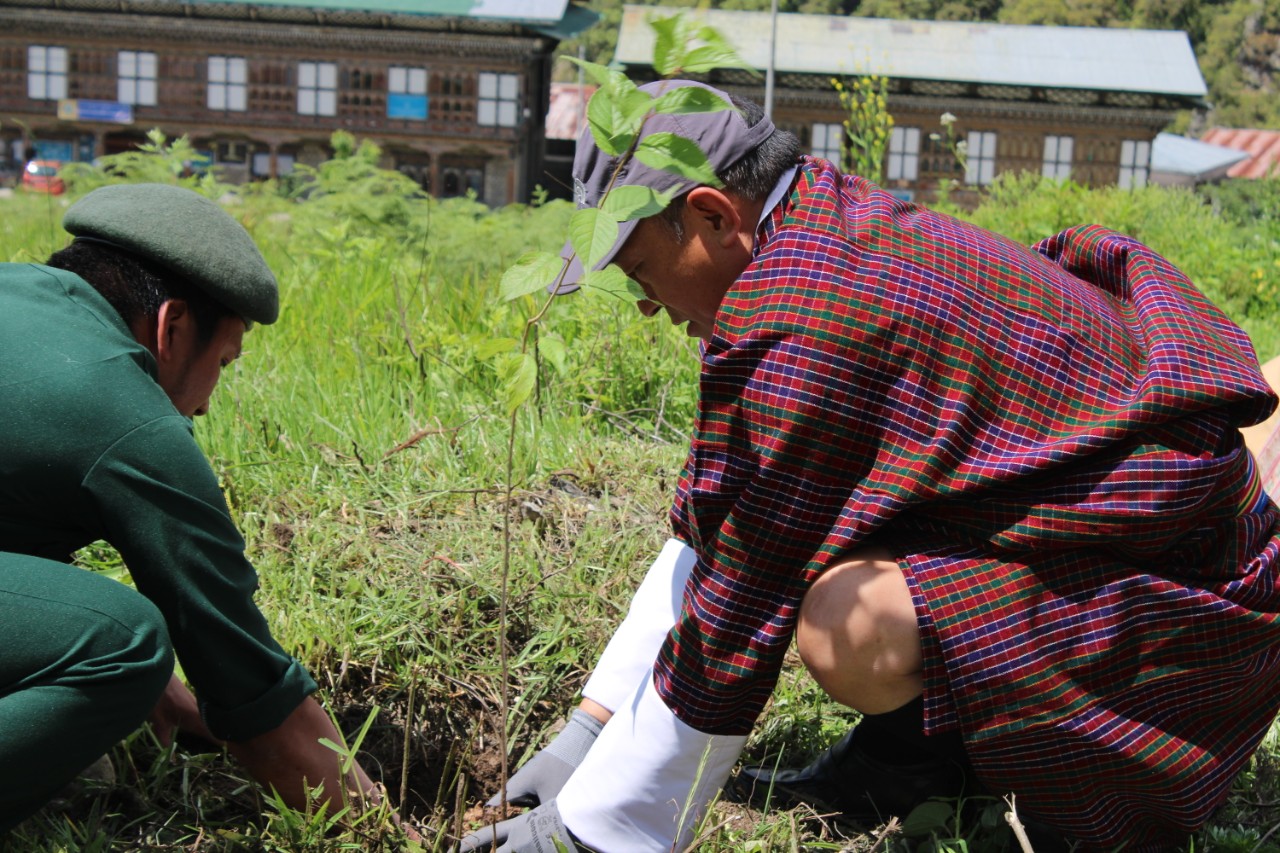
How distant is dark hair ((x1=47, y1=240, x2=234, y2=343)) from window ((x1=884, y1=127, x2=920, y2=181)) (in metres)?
23.5

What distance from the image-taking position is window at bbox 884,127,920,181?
24.1m

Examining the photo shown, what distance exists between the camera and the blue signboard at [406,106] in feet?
74.6

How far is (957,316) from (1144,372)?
10.6 inches

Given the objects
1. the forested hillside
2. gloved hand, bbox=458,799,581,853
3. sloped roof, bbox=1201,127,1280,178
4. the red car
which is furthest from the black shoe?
the forested hillside

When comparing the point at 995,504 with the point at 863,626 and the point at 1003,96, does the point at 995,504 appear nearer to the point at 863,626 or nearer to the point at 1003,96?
the point at 863,626

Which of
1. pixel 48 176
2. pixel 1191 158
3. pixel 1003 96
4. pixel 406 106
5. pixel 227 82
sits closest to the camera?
pixel 48 176

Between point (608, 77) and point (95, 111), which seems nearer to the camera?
point (608, 77)

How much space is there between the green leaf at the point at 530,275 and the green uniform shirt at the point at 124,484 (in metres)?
0.45

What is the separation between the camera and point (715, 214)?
5.50 ft

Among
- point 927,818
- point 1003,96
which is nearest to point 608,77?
point 927,818

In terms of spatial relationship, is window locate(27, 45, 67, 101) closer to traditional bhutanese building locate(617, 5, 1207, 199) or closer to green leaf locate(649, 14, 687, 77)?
traditional bhutanese building locate(617, 5, 1207, 199)

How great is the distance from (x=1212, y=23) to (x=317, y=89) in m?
36.4

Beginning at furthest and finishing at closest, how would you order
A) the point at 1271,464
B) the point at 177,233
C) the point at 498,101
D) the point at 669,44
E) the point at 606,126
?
the point at 498,101
the point at 1271,464
the point at 177,233
the point at 606,126
the point at 669,44

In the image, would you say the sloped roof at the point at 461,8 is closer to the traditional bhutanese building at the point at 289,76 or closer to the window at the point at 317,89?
the traditional bhutanese building at the point at 289,76
